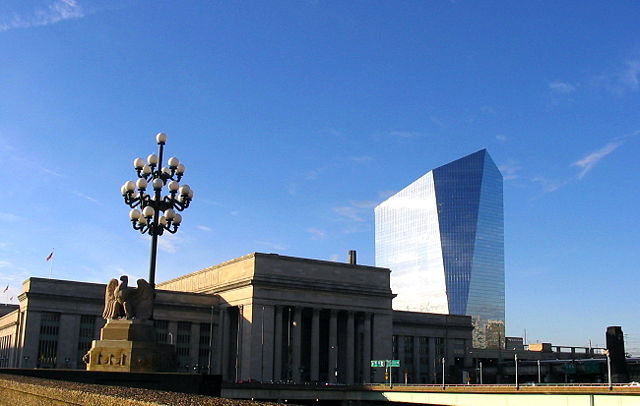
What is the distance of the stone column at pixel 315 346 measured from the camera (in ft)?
363

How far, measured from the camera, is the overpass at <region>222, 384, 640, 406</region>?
58.6m

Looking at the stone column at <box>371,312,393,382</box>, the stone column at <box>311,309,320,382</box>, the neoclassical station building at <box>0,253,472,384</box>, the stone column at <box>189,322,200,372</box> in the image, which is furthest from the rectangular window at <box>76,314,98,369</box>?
the stone column at <box>371,312,393,382</box>

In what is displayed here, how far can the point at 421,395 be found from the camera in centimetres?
8419

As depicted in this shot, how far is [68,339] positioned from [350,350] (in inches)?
1758

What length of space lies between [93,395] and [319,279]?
105 metres

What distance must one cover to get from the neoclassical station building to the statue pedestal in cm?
7755

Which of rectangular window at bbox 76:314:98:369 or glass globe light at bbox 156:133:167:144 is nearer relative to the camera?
glass globe light at bbox 156:133:167:144

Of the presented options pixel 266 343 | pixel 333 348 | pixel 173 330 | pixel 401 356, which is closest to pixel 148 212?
pixel 266 343

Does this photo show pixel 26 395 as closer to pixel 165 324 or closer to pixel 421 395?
pixel 421 395

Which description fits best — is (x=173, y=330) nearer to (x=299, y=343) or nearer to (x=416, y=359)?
(x=299, y=343)

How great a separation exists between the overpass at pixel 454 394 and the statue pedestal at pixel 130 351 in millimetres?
40248

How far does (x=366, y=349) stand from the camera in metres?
118

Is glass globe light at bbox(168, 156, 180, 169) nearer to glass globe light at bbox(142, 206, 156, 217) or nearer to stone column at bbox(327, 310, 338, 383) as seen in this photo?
glass globe light at bbox(142, 206, 156, 217)

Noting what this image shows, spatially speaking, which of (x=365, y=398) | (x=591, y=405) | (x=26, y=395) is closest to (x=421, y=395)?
(x=365, y=398)
